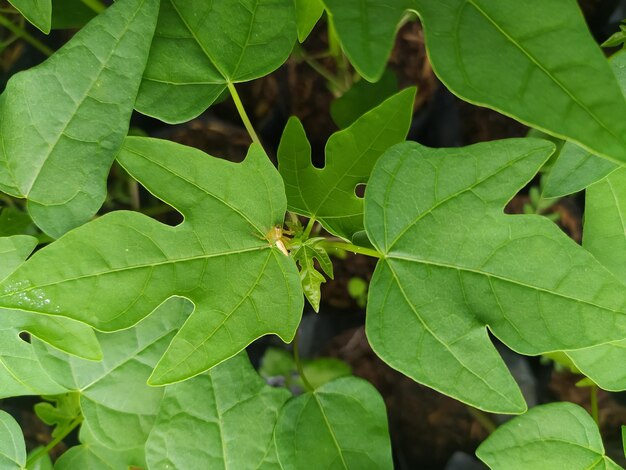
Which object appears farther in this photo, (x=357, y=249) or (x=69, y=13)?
(x=69, y=13)

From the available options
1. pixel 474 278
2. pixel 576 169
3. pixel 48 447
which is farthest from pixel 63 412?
pixel 576 169

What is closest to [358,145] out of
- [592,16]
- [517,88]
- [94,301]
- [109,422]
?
[517,88]

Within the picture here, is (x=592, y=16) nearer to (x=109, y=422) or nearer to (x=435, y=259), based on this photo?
(x=435, y=259)

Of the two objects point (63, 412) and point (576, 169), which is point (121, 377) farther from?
point (576, 169)

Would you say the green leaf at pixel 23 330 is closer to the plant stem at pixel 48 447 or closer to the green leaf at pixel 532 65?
the plant stem at pixel 48 447

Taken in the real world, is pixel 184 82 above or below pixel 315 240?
above
